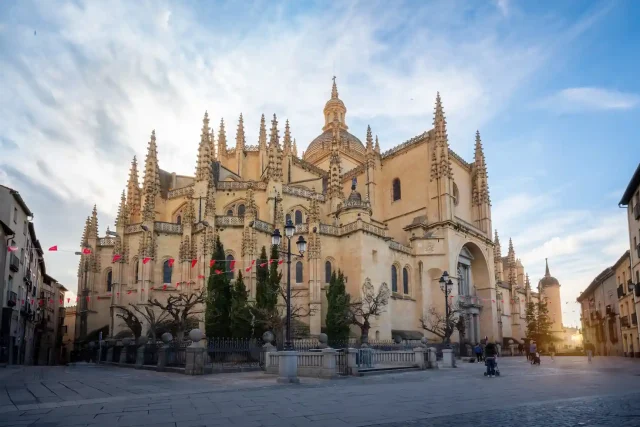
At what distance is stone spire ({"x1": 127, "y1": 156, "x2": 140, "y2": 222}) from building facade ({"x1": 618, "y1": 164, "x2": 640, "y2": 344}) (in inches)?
1383

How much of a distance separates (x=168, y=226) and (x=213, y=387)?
24131 millimetres

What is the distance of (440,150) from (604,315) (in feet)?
76.5

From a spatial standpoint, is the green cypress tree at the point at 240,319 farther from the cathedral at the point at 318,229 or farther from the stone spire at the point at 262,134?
the stone spire at the point at 262,134

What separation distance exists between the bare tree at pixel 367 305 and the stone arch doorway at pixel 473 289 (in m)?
9.39

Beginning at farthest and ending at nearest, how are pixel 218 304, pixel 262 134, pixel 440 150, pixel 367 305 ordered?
pixel 262 134 < pixel 440 150 < pixel 367 305 < pixel 218 304

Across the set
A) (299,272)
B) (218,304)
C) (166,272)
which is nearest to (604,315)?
(299,272)

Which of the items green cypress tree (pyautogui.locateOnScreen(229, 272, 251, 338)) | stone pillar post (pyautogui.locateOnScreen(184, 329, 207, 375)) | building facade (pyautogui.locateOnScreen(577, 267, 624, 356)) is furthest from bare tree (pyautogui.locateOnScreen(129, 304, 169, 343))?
building facade (pyautogui.locateOnScreen(577, 267, 624, 356))

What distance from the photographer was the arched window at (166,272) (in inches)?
1416

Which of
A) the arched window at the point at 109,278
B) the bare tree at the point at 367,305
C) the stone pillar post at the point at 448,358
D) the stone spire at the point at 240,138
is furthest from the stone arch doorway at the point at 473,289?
the arched window at the point at 109,278

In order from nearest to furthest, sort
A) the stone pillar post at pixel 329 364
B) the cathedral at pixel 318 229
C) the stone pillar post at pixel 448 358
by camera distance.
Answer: the stone pillar post at pixel 329 364
the stone pillar post at pixel 448 358
the cathedral at pixel 318 229

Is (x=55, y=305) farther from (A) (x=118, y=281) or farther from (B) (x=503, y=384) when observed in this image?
(B) (x=503, y=384)

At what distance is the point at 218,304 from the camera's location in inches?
1200

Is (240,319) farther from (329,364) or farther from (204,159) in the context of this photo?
(204,159)

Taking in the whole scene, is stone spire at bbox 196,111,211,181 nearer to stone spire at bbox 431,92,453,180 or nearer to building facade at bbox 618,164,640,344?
stone spire at bbox 431,92,453,180
